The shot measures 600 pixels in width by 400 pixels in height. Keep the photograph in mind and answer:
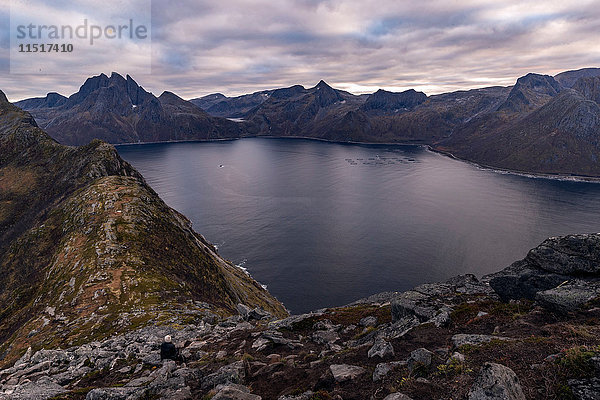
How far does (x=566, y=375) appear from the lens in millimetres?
11258

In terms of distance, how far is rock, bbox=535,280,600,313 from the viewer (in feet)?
63.9

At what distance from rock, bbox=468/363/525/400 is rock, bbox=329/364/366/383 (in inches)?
236

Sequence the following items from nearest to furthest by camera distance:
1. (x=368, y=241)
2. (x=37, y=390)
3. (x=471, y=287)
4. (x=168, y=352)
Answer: (x=37, y=390) < (x=168, y=352) < (x=471, y=287) < (x=368, y=241)

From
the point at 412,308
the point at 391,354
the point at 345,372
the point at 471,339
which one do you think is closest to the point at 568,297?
the point at 471,339

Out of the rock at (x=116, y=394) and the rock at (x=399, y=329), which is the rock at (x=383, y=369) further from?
the rock at (x=116, y=394)

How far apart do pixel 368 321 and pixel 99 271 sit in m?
48.5

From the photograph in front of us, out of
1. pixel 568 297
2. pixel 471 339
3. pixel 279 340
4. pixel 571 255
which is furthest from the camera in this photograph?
pixel 571 255

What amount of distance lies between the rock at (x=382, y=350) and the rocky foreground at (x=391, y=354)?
67mm

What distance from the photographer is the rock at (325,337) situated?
25.3 metres

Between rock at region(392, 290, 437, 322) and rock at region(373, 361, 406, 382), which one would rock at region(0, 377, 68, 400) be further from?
rock at region(392, 290, 437, 322)

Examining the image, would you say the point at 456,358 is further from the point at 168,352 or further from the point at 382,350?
the point at 168,352

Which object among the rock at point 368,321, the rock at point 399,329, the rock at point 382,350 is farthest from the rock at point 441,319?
the rock at point 368,321

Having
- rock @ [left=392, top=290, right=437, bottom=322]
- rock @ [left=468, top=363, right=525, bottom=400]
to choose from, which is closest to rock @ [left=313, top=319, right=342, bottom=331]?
rock @ [left=392, top=290, right=437, bottom=322]

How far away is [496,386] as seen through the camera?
34.7ft
